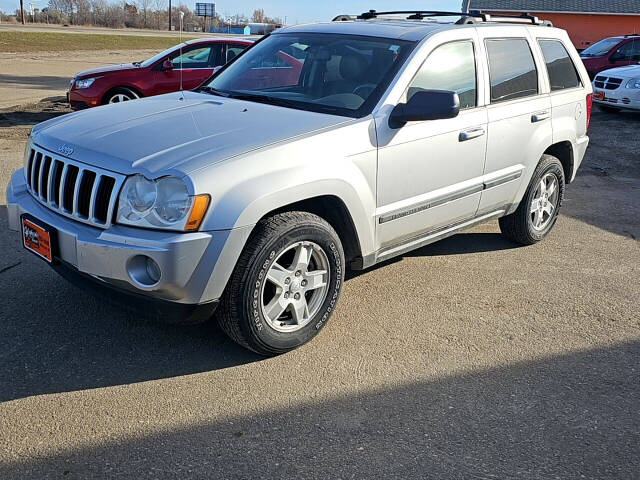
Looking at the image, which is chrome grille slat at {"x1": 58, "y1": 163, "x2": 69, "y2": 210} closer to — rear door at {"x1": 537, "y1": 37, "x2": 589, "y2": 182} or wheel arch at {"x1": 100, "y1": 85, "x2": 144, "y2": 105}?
rear door at {"x1": 537, "y1": 37, "x2": 589, "y2": 182}

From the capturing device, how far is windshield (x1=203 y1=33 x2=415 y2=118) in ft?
14.4

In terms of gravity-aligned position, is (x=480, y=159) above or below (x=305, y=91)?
below

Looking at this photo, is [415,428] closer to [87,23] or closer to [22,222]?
[22,222]

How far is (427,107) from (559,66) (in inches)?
95.0

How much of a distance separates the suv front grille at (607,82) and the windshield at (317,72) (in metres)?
11.4

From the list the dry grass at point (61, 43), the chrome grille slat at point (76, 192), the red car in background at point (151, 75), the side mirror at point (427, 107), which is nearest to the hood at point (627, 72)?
the red car in background at point (151, 75)

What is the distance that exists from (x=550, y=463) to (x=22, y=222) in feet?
10.1

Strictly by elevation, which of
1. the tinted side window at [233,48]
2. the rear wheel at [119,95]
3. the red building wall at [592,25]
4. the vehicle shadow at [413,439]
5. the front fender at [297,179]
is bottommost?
the vehicle shadow at [413,439]

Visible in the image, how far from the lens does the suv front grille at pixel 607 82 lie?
14.5 meters

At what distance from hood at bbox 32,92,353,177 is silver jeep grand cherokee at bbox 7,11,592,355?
1 cm

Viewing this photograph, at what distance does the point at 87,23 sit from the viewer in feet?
260

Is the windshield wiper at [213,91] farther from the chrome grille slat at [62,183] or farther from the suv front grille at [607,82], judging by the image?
the suv front grille at [607,82]

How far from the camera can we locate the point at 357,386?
3.63 m

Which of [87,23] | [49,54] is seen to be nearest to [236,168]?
[49,54]
